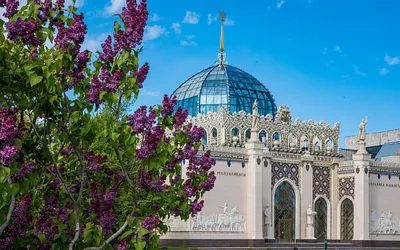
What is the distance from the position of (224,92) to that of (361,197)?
409 inches

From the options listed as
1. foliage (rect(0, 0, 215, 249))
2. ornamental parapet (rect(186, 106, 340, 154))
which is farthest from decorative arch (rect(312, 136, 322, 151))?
foliage (rect(0, 0, 215, 249))

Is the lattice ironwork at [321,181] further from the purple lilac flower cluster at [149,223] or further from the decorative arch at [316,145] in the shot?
the purple lilac flower cluster at [149,223]

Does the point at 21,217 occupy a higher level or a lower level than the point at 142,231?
higher

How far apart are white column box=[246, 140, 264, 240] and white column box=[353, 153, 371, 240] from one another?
624cm

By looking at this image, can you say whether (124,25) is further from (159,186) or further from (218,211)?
(218,211)

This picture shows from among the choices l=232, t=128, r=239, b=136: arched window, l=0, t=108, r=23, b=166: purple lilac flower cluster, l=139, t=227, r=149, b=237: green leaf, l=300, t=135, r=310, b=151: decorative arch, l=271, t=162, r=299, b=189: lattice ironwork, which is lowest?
l=139, t=227, r=149, b=237: green leaf

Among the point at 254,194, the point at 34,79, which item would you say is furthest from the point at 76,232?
the point at 254,194

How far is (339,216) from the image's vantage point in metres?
37.0

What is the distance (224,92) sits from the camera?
4022 cm

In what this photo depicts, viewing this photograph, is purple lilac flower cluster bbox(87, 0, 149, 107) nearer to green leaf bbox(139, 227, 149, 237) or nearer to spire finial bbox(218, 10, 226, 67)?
green leaf bbox(139, 227, 149, 237)

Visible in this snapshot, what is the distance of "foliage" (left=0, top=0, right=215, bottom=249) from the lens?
7488 mm

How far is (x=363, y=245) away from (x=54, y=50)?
31.0 meters

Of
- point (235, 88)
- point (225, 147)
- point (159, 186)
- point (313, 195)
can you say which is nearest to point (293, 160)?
point (313, 195)

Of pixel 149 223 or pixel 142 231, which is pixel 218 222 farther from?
pixel 142 231
